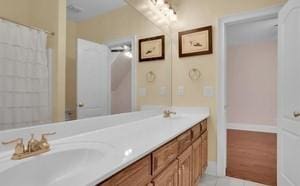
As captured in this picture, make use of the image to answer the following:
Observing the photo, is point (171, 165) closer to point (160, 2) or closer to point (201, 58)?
point (201, 58)

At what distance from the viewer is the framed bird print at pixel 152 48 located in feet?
6.84

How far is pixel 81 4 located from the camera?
1328 millimetres

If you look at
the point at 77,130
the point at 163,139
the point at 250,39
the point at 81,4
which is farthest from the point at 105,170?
the point at 250,39

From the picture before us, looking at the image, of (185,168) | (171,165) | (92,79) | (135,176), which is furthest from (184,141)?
(92,79)

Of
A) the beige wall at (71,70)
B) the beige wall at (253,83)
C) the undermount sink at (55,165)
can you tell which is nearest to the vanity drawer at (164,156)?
the undermount sink at (55,165)

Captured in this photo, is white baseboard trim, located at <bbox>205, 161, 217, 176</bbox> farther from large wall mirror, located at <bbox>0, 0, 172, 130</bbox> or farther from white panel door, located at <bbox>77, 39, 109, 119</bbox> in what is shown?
white panel door, located at <bbox>77, 39, 109, 119</bbox>

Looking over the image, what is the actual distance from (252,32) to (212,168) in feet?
10.9

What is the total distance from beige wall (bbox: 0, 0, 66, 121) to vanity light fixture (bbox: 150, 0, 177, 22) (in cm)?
150

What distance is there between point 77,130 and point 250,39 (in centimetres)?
493

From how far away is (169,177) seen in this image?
1215 mm

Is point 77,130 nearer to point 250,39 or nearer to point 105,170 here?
point 105,170

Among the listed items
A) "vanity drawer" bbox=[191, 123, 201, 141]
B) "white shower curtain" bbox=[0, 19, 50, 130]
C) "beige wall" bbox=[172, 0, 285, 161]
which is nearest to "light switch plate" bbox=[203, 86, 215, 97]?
"beige wall" bbox=[172, 0, 285, 161]

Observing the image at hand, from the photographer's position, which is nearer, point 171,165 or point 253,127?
point 171,165

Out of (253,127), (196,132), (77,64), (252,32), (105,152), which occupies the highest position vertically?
(252,32)
